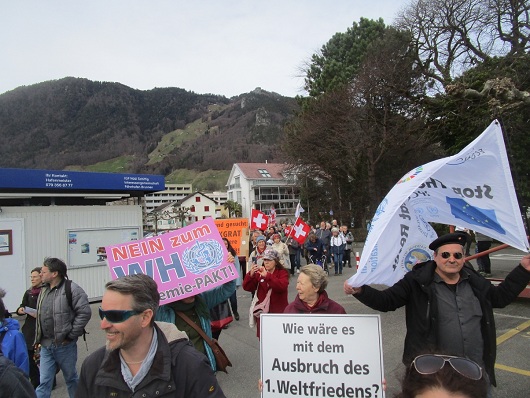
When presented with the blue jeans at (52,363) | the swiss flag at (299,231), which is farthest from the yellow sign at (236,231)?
the blue jeans at (52,363)

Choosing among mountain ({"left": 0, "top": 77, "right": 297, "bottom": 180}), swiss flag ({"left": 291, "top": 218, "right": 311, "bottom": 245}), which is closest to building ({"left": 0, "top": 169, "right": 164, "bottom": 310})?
swiss flag ({"left": 291, "top": 218, "right": 311, "bottom": 245})

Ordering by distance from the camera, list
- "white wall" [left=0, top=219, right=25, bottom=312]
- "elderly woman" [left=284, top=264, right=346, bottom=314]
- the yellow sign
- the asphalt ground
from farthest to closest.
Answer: the yellow sign → "white wall" [left=0, top=219, right=25, bottom=312] → the asphalt ground → "elderly woman" [left=284, top=264, right=346, bottom=314]

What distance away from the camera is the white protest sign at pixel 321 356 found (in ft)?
9.48

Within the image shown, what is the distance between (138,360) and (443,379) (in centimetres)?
147

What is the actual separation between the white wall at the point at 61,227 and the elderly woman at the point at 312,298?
979 centimetres

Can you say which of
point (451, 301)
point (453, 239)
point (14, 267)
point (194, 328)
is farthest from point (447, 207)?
point (14, 267)

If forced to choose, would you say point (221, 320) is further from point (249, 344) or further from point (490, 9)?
point (490, 9)

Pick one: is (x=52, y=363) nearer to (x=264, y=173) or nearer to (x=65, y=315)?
(x=65, y=315)

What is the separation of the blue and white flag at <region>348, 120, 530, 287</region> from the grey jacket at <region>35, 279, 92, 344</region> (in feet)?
10.5

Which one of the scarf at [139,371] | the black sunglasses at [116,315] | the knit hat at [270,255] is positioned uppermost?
the knit hat at [270,255]

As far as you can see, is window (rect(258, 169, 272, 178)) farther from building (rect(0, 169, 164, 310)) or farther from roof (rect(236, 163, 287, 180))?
building (rect(0, 169, 164, 310))

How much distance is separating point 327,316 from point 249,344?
425cm

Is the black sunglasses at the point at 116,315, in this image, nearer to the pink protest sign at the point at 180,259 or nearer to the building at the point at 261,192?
the pink protest sign at the point at 180,259

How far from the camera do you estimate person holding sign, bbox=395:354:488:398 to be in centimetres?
143
